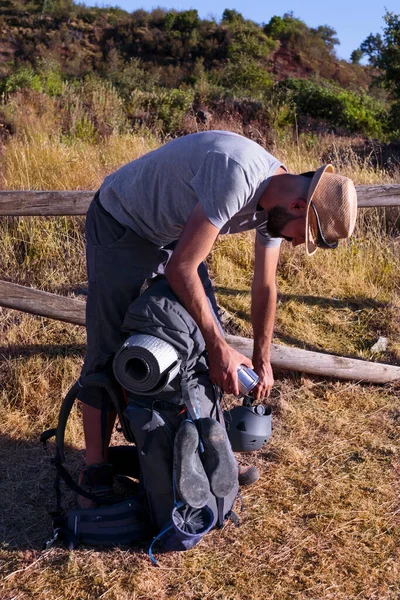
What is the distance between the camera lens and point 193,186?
2.44m

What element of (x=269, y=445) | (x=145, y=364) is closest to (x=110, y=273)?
(x=145, y=364)

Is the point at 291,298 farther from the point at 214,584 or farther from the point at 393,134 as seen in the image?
the point at 393,134

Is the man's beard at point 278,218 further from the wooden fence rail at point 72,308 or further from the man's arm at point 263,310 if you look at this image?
the wooden fence rail at point 72,308

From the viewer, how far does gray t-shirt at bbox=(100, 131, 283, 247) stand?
93.9 inches

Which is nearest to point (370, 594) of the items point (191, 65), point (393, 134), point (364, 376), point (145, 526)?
point (145, 526)

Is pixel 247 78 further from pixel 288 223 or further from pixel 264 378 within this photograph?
pixel 288 223

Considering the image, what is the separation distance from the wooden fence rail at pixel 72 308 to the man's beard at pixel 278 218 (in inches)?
65.0

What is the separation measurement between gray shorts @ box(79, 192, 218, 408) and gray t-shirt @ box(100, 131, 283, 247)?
0.17 feet

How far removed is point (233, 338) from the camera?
4277 mm

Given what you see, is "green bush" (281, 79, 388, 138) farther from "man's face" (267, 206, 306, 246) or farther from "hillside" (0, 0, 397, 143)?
"man's face" (267, 206, 306, 246)

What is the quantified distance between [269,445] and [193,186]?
1.89 m

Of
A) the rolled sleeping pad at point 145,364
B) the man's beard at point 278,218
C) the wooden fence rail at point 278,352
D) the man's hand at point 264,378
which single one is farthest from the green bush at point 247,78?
the rolled sleeping pad at point 145,364

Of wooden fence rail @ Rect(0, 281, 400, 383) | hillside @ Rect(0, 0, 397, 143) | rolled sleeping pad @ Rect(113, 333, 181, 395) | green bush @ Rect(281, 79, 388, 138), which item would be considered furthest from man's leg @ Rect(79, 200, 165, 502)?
hillside @ Rect(0, 0, 397, 143)

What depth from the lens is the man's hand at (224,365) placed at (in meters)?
2.60
